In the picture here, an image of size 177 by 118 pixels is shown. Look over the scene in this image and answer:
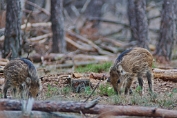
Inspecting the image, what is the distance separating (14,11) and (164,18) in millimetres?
5740

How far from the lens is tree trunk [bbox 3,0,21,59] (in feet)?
42.0

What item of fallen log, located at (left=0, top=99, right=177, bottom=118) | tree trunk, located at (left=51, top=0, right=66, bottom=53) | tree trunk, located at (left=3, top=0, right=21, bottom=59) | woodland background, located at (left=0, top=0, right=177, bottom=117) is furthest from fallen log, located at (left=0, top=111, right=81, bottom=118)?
tree trunk, located at (left=51, top=0, right=66, bottom=53)

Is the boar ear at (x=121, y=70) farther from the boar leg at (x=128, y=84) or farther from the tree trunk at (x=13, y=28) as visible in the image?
the tree trunk at (x=13, y=28)

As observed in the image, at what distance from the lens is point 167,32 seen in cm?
1612

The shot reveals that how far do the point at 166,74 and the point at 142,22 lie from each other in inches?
203

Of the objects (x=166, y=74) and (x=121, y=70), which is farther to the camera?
(x=166, y=74)

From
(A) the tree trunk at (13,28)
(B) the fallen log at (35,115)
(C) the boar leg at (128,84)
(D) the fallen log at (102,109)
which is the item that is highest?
(A) the tree trunk at (13,28)

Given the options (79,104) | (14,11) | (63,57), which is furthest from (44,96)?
(63,57)

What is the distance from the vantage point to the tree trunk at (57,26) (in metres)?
17.7

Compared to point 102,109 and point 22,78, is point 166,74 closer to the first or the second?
point 22,78

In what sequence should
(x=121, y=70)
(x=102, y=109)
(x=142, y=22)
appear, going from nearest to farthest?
1. (x=102, y=109)
2. (x=121, y=70)
3. (x=142, y=22)

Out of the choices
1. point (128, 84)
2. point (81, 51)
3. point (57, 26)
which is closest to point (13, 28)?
point (128, 84)

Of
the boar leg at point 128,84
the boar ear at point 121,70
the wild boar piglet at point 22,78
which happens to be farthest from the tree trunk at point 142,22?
the wild boar piglet at point 22,78

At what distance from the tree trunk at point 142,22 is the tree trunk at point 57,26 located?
320 cm
